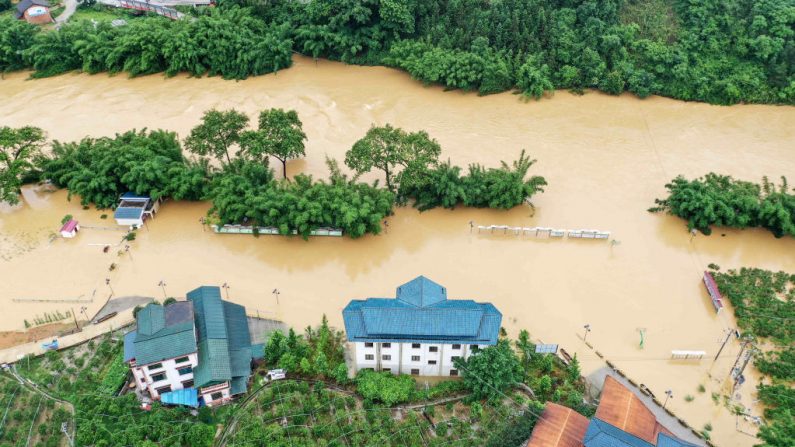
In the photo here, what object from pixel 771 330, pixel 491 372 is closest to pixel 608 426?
pixel 491 372

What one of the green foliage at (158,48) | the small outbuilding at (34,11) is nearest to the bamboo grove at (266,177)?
the green foliage at (158,48)

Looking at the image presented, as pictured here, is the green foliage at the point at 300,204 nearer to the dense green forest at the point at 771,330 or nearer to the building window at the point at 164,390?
the building window at the point at 164,390

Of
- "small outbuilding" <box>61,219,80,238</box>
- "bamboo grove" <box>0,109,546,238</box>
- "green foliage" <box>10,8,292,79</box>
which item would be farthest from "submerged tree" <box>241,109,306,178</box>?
"green foliage" <box>10,8,292,79</box>

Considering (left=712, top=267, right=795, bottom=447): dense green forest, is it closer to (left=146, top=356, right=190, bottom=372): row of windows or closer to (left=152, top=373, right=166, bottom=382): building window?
(left=146, top=356, right=190, bottom=372): row of windows

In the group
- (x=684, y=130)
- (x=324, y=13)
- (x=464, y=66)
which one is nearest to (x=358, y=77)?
(x=324, y=13)

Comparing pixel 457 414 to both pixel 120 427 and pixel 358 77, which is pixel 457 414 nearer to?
pixel 120 427

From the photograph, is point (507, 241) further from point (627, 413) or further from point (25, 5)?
point (25, 5)

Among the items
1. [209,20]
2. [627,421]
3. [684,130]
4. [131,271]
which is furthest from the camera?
[209,20]
